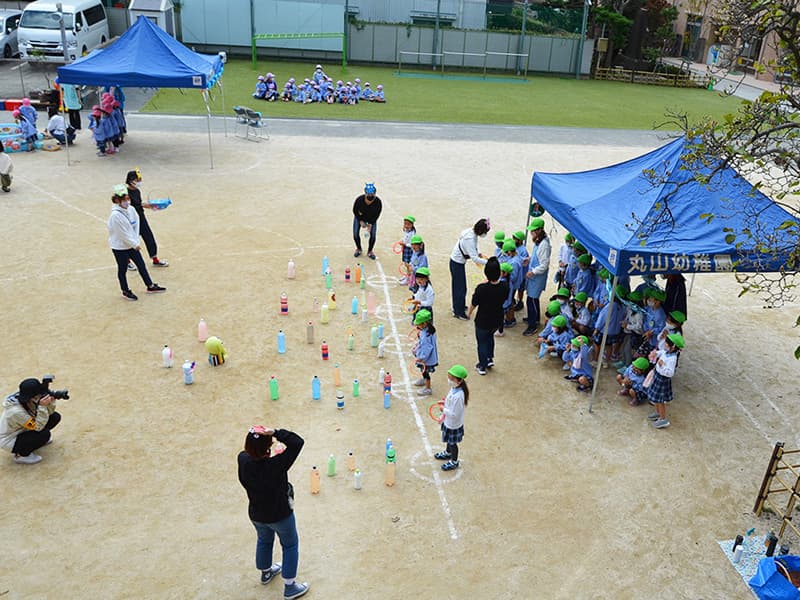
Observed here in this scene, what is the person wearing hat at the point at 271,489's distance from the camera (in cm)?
573

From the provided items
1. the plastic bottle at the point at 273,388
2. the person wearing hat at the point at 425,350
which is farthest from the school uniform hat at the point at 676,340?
the plastic bottle at the point at 273,388

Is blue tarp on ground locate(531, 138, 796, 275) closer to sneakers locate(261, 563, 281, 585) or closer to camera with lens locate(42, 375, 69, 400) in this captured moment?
sneakers locate(261, 563, 281, 585)

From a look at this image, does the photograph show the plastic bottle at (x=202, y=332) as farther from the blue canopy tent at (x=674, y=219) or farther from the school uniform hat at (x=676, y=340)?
the school uniform hat at (x=676, y=340)

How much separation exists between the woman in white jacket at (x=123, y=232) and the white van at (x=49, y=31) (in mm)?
21572

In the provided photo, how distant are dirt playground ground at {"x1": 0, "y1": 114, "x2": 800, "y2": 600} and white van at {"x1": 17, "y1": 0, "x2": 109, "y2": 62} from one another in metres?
17.3

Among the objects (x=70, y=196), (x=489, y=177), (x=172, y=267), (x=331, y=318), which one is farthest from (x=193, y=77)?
(x=331, y=318)

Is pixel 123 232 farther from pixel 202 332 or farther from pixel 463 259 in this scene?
pixel 463 259

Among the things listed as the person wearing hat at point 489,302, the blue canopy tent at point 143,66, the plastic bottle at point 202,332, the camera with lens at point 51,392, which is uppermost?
the blue canopy tent at point 143,66

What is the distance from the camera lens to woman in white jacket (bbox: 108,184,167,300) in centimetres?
1098

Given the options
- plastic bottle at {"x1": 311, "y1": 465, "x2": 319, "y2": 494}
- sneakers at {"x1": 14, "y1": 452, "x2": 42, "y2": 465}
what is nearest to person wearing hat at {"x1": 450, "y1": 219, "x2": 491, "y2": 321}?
plastic bottle at {"x1": 311, "y1": 465, "x2": 319, "y2": 494}

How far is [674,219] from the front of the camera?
29.7 feet

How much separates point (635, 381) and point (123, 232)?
8090mm

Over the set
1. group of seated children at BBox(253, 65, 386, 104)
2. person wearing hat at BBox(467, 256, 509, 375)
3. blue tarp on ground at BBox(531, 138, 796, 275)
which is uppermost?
blue tarp on ground at BBox(531, 138, 796, 275)

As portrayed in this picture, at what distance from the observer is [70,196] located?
1619 centimetres
